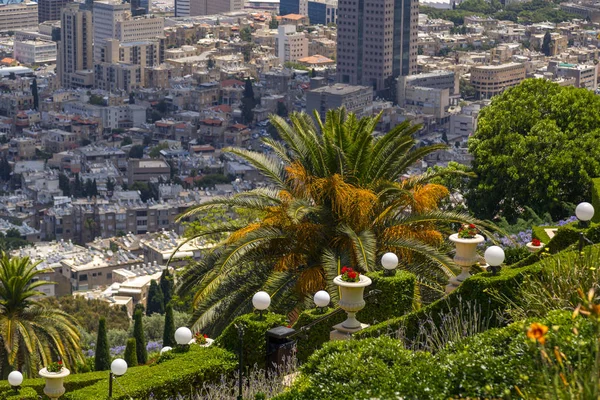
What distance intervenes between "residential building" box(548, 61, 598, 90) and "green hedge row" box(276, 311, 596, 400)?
3225 inches

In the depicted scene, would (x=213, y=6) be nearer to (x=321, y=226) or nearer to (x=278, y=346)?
(x=321, y=226)

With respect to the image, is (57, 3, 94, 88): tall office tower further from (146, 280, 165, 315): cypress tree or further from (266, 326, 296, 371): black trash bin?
(266, 326, 296, 371): black trash bin

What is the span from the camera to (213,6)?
428 ft

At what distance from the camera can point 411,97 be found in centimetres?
8700

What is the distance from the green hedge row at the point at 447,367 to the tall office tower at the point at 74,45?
310 ft

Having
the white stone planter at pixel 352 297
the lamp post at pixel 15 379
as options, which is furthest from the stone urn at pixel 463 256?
the lamp post at pixel 15 379

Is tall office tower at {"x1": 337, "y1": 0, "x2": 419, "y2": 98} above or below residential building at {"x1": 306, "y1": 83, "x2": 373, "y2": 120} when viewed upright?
above

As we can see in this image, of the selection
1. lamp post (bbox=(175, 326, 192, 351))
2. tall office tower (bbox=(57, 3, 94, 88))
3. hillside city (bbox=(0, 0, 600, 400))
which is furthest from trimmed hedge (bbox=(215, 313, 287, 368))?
tall office tower (bbox=(57, 3, 94, 88))

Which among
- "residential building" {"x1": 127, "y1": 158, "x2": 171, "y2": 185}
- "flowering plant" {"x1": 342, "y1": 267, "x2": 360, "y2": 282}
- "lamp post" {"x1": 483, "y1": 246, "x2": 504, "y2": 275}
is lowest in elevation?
"residential building" {"x1": 127, "y1": 158, "x2": 171, "y2": 185}

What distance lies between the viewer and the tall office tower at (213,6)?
12912 centimetres

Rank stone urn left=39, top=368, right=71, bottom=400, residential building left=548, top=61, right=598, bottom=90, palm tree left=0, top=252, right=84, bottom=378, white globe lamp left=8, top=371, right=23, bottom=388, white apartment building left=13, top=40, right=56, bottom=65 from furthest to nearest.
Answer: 1. white apartment building left=13, top=40, right=56, bottom=65
2. residential building left=548, top=61, right=598, bottom=90
3. palm tree left=0, top=252, right=84, bottom=378
4. white globe lamp left=8, top=371, right=23, bottom=388
5. stone urn left=39, top=368, right=71, bottom=400

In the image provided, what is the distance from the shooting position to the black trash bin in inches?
325

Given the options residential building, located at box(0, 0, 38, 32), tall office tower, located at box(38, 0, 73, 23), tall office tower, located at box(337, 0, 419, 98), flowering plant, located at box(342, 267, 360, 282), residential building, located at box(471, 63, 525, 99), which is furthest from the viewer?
residential building, located at box(0, 0, 38, 32)

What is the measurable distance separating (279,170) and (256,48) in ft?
320
